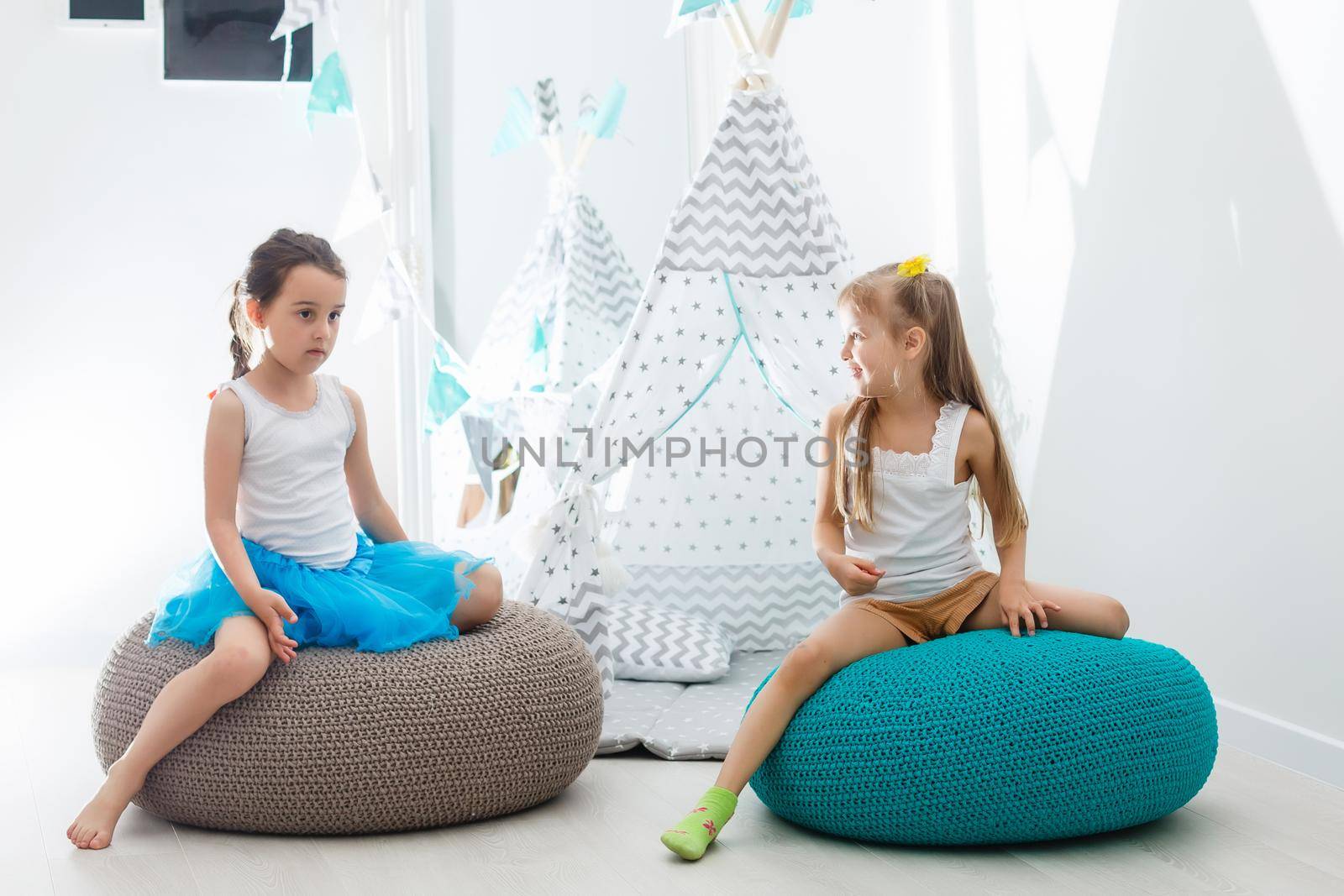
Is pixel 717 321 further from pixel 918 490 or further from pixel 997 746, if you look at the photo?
pixel 997 746

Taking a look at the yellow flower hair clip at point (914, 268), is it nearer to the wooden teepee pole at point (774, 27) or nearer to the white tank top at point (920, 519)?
the white tank top at point (920, 519)

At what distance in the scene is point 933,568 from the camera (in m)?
1.91

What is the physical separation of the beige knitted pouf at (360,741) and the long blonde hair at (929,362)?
22.0 inches

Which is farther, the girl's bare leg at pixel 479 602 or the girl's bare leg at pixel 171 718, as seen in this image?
the girl's bare leg at pixel 479 602

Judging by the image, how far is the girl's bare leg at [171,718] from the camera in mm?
1716

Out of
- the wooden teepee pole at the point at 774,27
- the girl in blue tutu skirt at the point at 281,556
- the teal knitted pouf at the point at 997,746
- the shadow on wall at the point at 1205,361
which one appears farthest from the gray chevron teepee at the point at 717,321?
the teal knitted pouf at the point at 997,746

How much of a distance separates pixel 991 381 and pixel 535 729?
1.48 metres

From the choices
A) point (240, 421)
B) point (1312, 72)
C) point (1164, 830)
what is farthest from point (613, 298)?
point (1164, 830)

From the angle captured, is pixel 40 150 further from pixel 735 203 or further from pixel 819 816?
pixel 819 816

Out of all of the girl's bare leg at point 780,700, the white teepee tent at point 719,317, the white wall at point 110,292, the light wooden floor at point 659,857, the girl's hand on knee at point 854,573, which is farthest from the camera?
the white wall at point 110,292

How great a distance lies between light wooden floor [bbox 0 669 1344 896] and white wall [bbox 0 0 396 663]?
1538 mm

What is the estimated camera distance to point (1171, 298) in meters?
2.21

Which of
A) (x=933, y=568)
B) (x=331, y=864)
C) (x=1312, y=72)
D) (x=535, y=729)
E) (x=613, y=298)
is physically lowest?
(x=331, y=864)

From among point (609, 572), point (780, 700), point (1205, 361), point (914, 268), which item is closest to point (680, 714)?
point (609, 572)
